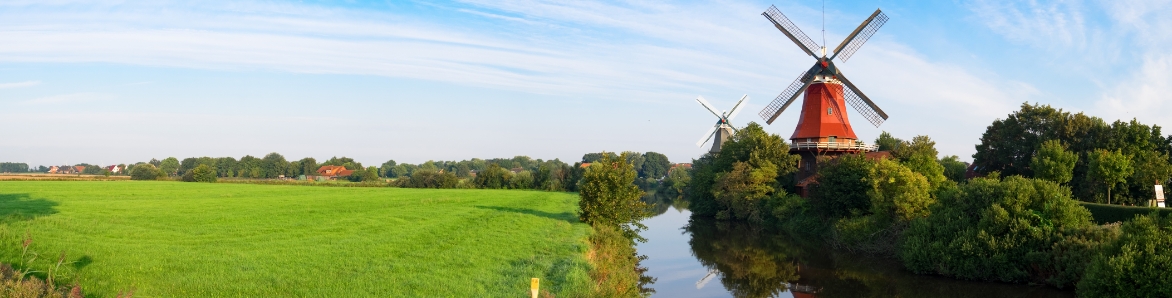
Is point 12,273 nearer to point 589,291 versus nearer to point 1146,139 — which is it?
point 589,291

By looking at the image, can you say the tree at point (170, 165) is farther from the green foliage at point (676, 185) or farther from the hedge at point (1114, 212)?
the hedge at point (1114, 212)

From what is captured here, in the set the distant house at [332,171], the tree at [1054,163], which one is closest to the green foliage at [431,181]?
the distant house at [332,171]

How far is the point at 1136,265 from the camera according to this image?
47.8ft

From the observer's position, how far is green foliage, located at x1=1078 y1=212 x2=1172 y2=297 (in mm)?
14258

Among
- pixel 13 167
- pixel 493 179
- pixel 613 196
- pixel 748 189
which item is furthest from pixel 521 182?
pixel 13 167

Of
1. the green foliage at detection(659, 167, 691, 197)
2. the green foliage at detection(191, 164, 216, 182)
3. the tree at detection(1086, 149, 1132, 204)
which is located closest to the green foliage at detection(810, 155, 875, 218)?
the tree at detection(1086, 149, 1132, 204)

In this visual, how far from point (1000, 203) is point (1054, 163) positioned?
11120mm

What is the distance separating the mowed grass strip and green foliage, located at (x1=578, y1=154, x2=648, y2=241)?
1.03 meters

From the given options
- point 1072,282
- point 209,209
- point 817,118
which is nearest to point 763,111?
point 817,118

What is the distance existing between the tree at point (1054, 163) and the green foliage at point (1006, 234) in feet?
31.3

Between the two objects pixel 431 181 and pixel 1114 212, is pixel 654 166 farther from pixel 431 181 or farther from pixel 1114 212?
pixel 1114 212

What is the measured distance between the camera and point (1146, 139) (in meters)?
28.7

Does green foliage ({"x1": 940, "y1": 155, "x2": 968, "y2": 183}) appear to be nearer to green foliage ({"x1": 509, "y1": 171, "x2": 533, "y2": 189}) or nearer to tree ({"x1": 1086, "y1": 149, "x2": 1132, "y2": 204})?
tree ({"x1": 1086, "y1": 149, "x2": 1132, "y2": 204})

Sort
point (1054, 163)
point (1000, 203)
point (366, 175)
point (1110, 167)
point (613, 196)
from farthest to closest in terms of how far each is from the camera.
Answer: point (366, 175) → point (1054, 163) → point (1110, 167) → point (613, 196) → point (1000, 203)
